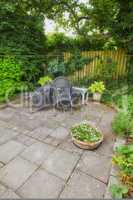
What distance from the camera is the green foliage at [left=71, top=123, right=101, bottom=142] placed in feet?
9.48

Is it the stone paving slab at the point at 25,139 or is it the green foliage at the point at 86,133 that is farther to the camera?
the stone paving slab at the point at 25,139

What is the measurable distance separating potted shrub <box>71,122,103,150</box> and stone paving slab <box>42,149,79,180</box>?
0.24 meters

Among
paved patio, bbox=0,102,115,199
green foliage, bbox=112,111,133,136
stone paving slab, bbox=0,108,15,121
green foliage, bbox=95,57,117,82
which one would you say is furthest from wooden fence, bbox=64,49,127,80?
green foliage, bbox=112,111,133,136

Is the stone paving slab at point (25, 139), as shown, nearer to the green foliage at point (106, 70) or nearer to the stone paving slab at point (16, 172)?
the stone paving slab at point (16, 172)

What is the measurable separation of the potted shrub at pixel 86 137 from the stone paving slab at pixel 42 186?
804mm

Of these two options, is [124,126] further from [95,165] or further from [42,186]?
[42,186]

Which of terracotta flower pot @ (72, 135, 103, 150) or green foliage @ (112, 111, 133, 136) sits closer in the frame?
terracotta flower pot @ (72, 135, 103, 150)

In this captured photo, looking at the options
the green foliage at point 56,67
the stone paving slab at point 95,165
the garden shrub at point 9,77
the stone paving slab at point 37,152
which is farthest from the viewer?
the green foliage at point 56,67

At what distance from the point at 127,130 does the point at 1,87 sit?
12.1 feet

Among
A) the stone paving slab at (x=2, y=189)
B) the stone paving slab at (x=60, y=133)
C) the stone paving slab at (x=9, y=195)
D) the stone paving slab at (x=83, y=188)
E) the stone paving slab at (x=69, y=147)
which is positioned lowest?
the stone paving slab at (x=83, y=188)

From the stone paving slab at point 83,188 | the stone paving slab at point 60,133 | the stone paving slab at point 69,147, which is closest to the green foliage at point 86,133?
the stone paving slab at point 69,147

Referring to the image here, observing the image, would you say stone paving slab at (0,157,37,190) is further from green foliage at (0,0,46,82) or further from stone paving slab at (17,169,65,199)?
green foliage at (0,0,46,82)

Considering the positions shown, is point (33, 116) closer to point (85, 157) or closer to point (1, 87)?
point (1, 87)

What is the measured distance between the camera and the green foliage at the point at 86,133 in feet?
9.48
